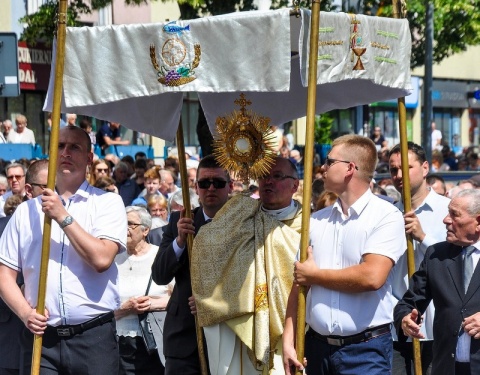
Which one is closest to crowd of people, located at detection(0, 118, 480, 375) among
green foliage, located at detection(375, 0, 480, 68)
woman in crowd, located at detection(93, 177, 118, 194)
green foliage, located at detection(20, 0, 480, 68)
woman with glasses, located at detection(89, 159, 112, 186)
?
Result: woman in crowd, located at detection(93, 177, 118, 194)

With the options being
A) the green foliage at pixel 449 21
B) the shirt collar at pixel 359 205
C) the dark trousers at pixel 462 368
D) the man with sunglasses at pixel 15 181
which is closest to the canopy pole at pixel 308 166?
the shirt collar at pixel 359 205

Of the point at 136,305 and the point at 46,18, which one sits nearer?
the point at 136,305

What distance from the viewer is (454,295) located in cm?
604

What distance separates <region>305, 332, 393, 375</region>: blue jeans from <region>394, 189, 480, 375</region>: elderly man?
23cm

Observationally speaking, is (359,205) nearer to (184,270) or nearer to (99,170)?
(184,270)

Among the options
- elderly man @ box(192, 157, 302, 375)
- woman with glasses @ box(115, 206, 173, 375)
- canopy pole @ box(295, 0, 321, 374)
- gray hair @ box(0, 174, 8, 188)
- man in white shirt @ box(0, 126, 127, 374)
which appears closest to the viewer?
canopy pole @ box(295, 0, 321, 374)

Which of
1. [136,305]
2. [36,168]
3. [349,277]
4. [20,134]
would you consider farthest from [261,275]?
[20,134]

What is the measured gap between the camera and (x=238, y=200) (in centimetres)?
664

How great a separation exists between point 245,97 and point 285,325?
2.01 m

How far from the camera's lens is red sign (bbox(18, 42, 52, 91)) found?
2420 centimetres

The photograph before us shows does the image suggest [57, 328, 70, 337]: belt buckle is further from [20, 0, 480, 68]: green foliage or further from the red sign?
the red sign

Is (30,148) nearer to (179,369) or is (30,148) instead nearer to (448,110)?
(179,369)

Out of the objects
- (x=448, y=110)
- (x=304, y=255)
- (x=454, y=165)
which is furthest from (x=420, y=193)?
(x=448, y=110)

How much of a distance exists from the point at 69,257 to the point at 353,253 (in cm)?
162
